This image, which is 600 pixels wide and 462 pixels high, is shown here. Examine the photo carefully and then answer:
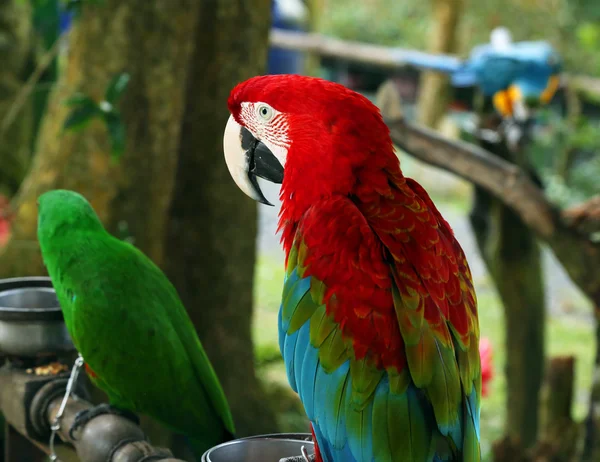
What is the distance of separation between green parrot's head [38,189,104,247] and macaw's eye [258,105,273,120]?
0.94 feet

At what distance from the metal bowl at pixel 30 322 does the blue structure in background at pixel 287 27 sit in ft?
8.00

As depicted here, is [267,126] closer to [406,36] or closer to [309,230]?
[309,230]

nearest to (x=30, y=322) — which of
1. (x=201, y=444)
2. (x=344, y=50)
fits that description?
(x=201, y=444)

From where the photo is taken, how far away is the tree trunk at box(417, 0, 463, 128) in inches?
200

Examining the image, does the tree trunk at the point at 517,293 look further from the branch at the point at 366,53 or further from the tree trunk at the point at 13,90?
the tree trunk at the point at 13,90

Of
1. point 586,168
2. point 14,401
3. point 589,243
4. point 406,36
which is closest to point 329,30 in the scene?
point 406,36

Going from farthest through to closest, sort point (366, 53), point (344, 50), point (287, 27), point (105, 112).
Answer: point (287, 27)
point (344, 50)
point (366, 53)
point (105, 112)

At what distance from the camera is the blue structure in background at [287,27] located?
3.56 meters

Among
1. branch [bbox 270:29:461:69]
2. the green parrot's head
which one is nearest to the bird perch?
the green parrot's head

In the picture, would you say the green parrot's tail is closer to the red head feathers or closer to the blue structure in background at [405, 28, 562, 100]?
the red head feathers

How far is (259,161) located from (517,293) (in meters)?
1.69

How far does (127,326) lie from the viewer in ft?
2.89

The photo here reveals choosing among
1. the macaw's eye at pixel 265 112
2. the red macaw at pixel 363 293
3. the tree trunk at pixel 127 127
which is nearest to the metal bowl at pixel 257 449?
the red macaw at pixel 363 293

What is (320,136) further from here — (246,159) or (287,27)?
(287,27)
